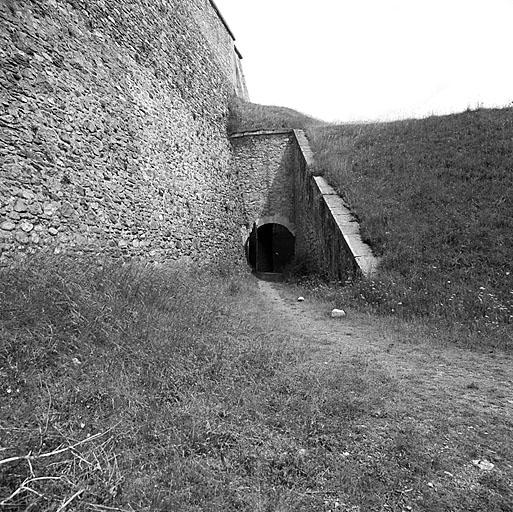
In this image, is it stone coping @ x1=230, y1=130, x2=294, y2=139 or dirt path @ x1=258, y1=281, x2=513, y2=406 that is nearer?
dirt path @ x1=258, y1=281, x2=513, y2=406

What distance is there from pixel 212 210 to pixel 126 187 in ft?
12.9

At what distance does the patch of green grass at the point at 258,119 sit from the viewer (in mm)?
12367

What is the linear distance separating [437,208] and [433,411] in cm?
592

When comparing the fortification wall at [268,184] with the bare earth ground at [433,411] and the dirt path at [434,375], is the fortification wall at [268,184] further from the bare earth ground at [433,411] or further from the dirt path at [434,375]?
the bare earth ground at [433,411]

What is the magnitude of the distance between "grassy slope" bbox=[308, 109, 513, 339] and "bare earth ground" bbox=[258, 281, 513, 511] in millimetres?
1214

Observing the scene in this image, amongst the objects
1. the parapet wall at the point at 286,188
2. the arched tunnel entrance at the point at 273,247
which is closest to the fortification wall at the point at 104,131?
the parapet wall at the point at 286,188

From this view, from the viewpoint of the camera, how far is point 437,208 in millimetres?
7348

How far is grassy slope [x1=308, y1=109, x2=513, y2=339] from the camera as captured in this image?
5.30m

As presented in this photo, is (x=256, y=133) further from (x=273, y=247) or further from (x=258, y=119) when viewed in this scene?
(x=273, y=247)

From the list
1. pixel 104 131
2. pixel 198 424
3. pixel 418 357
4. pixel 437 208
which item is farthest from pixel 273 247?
pixel 198 424

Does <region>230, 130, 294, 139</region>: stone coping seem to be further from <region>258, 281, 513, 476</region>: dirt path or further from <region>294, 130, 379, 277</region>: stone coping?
<region>258, 281, 513, 476</region>: dirt path

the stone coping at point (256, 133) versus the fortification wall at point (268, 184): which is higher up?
the stone coping at point (256, 133)

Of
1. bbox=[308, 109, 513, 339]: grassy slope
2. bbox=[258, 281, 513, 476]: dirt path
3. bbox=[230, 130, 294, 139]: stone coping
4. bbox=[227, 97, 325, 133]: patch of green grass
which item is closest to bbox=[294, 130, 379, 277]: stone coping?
bbox=[308, 109, 513, 339]: grassy slope

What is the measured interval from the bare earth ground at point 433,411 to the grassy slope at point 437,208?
47.8 inches
